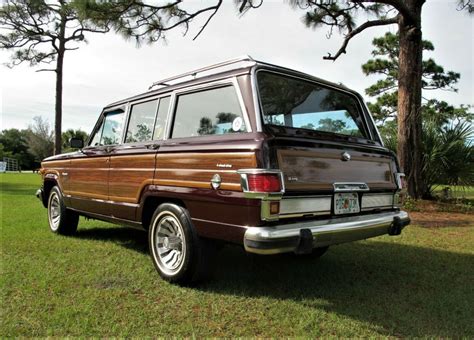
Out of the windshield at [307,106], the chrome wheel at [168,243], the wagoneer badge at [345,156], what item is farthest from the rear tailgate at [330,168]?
the chrome wheel at [168,243]

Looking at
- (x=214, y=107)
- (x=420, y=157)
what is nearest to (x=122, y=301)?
(x=214, y=107)

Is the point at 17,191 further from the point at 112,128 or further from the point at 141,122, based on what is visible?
the point at 141,122

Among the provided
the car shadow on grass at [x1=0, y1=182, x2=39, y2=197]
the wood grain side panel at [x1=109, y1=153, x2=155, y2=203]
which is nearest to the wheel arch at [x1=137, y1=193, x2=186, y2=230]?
the wood grain side panel at [x1=109, y1=153, x2=155, y2=203]

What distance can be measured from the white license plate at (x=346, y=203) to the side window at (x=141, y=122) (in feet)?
6.81

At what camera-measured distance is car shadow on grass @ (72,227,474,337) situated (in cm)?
313

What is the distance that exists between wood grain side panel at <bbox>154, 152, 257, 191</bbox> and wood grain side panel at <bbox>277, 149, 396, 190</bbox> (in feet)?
1.10

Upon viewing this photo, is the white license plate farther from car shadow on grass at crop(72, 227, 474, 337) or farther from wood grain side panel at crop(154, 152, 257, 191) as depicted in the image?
wood grain side panel at crop(154, 152, 257, 191)

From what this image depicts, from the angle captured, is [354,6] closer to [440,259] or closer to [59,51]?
[440,259]

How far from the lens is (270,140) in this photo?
314 cm

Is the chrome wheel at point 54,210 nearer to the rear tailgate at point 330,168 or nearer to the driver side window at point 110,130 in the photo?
the driver side window at point 110,130

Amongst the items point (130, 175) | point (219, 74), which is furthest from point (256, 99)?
point (130, 175)

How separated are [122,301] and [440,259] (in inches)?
146

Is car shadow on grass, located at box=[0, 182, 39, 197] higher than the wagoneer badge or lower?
lower

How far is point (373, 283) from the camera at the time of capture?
13.1 feet
